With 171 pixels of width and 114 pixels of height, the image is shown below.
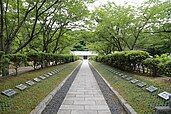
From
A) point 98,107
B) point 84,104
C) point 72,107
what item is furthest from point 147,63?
point 72,107

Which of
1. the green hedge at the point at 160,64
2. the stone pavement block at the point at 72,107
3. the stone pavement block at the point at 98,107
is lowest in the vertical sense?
the stone pavement block at the point at 98,107

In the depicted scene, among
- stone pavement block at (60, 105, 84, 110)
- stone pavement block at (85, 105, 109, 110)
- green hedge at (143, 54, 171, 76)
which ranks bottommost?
stone pavement block at (85, 105, 109, 110)

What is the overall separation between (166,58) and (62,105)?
20.3 ft

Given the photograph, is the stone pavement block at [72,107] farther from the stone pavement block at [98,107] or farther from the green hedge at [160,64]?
the green hedge at [160,64]

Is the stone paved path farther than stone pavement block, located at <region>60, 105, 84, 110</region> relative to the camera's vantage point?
No

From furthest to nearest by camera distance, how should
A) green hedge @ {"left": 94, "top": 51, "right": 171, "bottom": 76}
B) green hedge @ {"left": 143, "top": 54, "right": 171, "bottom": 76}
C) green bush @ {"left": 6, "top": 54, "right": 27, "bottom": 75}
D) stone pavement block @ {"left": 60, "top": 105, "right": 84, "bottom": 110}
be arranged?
1. green bush @ {"left": 6, "top": 54, "right": 27, "bottom": 75}
2. green hedge @ {"left": 94, "top": 51, "right": 171, "bottom": 76}
3. green hedge @ {"left": 143, "top": 54, "right": 171, "bottom": 76}
4. stone pavement block @ {"left": 60, "top": 105, "right": 84, "bottom": 110}

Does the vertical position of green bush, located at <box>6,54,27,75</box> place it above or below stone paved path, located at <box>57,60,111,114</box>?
above

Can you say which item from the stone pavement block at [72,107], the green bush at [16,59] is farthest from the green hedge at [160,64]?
the green bush at [16,59]

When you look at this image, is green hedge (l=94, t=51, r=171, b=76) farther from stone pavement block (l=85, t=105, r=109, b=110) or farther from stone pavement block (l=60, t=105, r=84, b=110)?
stone pavement block (l=60, t=105, r=84, b=110)

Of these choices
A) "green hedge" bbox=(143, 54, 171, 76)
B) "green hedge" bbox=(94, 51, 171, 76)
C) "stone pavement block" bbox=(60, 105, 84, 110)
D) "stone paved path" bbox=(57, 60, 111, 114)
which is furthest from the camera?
"green hedge" bbox=(94, 51, 171, 76)

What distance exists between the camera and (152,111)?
6551 millimetres

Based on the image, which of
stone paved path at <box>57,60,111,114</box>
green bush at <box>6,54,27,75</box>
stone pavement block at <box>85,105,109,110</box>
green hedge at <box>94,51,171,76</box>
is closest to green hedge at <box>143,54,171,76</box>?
green hedge at <box>94,51,171,76</box>

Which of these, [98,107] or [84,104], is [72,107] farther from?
[98,107]

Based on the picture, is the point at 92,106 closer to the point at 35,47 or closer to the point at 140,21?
the point at 140,21
